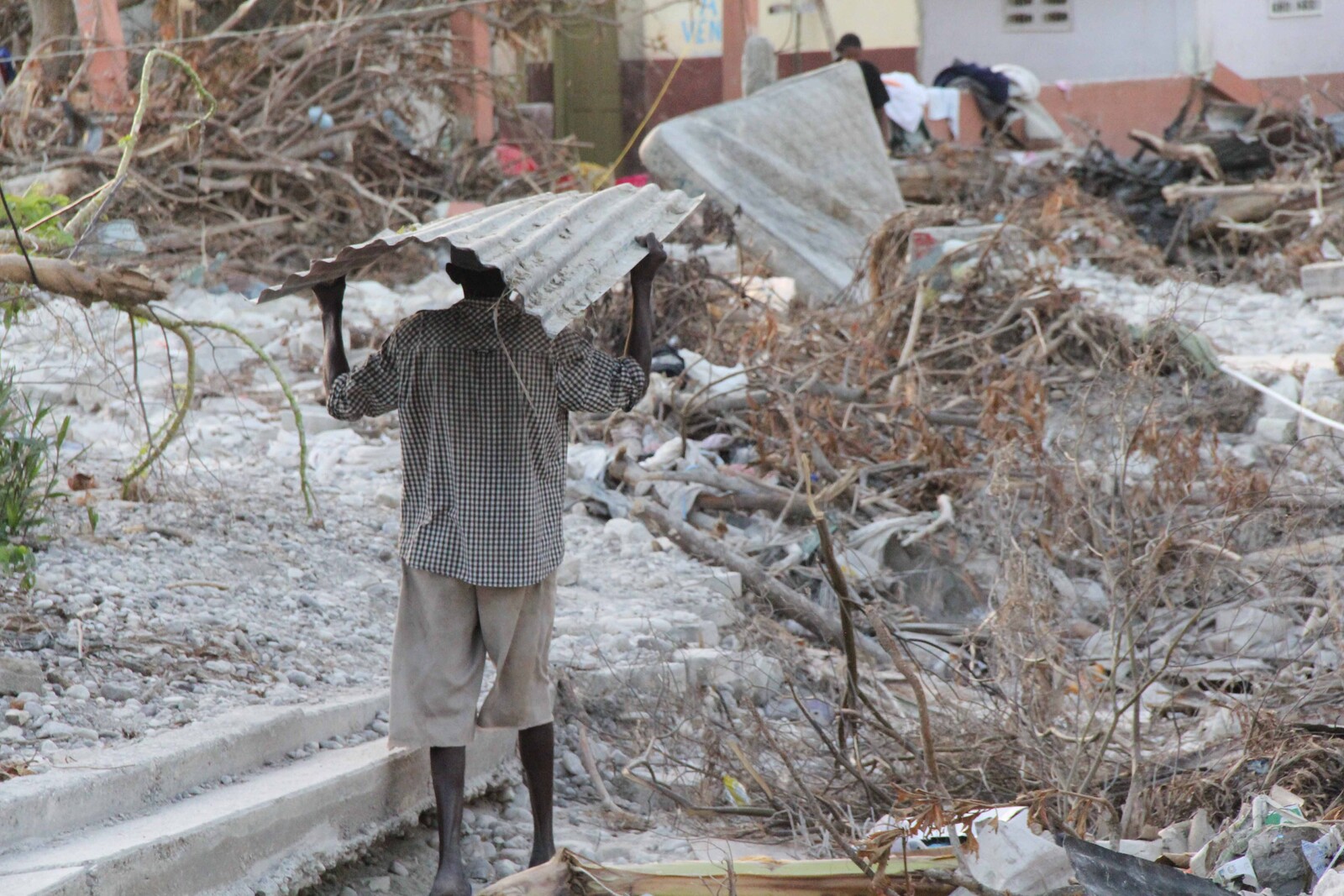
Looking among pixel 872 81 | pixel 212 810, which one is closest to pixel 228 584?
pixel 212 810

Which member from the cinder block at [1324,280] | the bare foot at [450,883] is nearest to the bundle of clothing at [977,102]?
the cinder block at [1324,280]

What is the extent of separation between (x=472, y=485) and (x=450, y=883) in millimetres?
828

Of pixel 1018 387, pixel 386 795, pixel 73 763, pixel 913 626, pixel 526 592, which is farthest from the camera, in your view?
pixel 1018 387

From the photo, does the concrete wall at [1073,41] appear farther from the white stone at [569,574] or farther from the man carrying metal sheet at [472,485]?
the man carrying metal sheet at [472,485]

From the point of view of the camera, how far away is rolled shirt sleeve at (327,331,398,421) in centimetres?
292

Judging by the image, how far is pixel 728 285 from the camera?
730 cm

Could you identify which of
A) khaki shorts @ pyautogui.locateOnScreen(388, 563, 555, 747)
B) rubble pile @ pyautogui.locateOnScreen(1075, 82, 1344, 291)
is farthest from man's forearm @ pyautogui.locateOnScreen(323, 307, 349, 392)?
rubble pile @ pyautogui.locateOnScreen(1075, 82, 1344, 291)

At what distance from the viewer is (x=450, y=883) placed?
2.85m

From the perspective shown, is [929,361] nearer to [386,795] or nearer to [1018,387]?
[1018,387]

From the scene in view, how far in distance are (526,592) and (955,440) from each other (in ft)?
11.8

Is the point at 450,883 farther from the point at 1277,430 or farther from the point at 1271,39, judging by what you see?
the point at 1271,39

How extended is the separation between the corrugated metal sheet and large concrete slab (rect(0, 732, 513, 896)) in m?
1.02

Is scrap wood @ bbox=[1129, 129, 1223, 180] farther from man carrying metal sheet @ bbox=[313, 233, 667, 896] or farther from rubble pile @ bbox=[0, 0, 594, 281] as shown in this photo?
man carrying metal sheet @ bbox=[313, 233, 667, 896]

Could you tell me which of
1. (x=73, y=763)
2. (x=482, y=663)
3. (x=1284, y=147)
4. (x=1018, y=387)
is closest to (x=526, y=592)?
(x=482, y=663)
